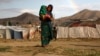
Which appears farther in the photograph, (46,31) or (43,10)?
(46,31)

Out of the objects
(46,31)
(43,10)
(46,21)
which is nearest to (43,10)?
(43,10)

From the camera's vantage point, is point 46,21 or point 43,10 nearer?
point 43,10

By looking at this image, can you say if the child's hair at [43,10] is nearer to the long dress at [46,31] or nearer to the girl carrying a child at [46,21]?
the girl carrying a child at [46,21]

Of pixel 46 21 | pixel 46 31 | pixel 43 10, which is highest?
pixel 43 10

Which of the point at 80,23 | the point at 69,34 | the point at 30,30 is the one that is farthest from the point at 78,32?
the point at 80,23

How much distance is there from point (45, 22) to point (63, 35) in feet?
46.2

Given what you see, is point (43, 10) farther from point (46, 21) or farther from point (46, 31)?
point (46, 31)

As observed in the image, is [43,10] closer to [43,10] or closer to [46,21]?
[43,10]

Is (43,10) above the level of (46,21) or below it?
above

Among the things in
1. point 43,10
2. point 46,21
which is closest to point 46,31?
point 46,21

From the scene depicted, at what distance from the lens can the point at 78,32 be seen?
85.1ft

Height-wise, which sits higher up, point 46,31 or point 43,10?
point 43,10

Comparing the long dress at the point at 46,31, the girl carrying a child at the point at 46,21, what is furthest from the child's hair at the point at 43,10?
the long dress at the point at 46,31

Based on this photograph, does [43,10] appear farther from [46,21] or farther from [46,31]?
[46,31]
